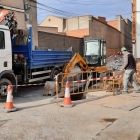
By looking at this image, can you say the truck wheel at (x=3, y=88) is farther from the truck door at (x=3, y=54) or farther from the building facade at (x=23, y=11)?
the building facade at (x=23, y=11)

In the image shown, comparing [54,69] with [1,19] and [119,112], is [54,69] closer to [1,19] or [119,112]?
[1,19]

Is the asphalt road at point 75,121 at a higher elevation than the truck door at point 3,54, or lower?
lower

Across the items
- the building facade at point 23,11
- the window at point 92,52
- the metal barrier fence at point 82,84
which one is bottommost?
the metal barrier fence at point 82,84

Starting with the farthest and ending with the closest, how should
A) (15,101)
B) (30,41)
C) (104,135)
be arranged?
1. (30,41)
2. (15,101)
3. (104,135)

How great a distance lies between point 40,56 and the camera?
899 cm

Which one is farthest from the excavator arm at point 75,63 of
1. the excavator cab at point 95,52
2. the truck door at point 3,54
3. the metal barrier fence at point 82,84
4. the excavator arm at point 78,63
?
the truck door at point 3,54

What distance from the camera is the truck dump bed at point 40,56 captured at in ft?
26.9

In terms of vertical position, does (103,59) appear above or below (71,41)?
below

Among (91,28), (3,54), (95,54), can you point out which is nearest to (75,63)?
(95,54)

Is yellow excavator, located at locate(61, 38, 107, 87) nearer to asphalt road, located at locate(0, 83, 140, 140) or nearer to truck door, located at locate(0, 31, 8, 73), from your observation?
asphalt road, located at locate(0, 83, 140, 140)

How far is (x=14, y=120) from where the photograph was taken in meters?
4.84

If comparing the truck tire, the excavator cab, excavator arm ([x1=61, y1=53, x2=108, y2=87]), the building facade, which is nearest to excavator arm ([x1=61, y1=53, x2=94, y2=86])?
excavator arm ([x1=61, y1=53, x2=108, y2=87])

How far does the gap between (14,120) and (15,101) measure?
2.43 metres

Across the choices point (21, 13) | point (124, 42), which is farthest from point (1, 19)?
point (124, 42)
